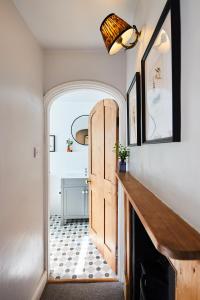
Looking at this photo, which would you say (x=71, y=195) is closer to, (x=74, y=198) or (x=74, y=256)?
(x=74, y=198)

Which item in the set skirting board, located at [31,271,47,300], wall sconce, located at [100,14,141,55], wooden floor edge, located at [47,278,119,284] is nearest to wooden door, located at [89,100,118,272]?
wooden floor edge, located at [47,278,119,284]

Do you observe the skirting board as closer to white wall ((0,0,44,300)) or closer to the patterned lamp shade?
white wall ((0,0,44,300))

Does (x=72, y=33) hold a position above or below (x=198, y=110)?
above

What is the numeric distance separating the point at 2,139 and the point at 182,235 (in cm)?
117

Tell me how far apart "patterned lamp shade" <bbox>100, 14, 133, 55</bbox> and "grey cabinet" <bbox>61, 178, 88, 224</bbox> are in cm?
266

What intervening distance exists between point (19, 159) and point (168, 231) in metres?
1.32

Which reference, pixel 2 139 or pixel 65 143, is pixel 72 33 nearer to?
pixel 2 139

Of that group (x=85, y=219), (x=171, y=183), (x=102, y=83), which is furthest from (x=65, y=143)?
(x=171, y=183)

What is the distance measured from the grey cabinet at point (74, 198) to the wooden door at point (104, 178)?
1.98 feet

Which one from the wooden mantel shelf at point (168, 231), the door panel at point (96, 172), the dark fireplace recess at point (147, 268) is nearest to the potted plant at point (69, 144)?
the door panel at point (96, 172)

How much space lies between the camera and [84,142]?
4.29 metres

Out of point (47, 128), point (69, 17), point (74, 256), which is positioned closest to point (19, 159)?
point (47, 128)

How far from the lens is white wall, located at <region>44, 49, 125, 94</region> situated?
7.56 feet

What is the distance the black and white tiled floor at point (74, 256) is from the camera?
243cm
